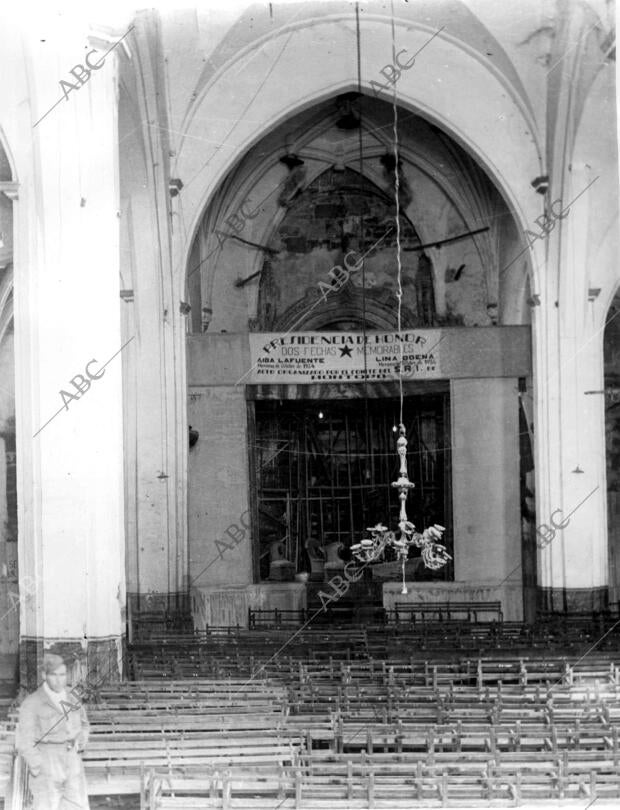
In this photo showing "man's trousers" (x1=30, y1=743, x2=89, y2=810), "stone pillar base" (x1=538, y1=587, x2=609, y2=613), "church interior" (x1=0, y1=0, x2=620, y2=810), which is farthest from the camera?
"stone pillar base" (x1=538, y1=587, x2=609, y2=613)

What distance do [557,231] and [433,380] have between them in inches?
194

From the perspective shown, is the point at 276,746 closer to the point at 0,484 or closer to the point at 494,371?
the point at 0,484

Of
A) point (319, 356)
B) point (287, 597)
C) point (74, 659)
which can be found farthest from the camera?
point (287, 597)

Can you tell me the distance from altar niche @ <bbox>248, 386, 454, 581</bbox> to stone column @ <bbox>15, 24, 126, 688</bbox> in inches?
484

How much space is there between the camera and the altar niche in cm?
2786

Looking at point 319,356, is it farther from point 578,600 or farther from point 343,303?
point 578,600

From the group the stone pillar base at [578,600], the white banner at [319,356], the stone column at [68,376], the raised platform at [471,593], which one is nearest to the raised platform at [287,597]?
the raised platform at [471,593]

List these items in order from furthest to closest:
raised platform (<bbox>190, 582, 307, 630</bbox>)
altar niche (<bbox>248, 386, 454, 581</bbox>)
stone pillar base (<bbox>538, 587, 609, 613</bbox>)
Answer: altar niche (<bbox>248, 386, 454, 581</bbox>), raised platform (<bbox>190, 582, 307, 630</bbox>), stone pillar base (<bbox>538, 587, 609, 613</bbox>)

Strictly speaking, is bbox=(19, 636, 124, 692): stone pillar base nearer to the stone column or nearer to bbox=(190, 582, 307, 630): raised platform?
the stone column

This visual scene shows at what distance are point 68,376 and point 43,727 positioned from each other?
608cm

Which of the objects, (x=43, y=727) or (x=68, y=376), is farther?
(x=68, y=376)

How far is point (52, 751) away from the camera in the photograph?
9.91 m

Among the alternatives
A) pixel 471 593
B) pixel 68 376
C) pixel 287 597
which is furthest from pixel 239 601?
pixel 68 376

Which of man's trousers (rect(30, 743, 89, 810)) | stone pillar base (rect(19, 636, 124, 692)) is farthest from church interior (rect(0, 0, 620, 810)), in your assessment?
man's trousers (rect(30, 743, 89, 810))
